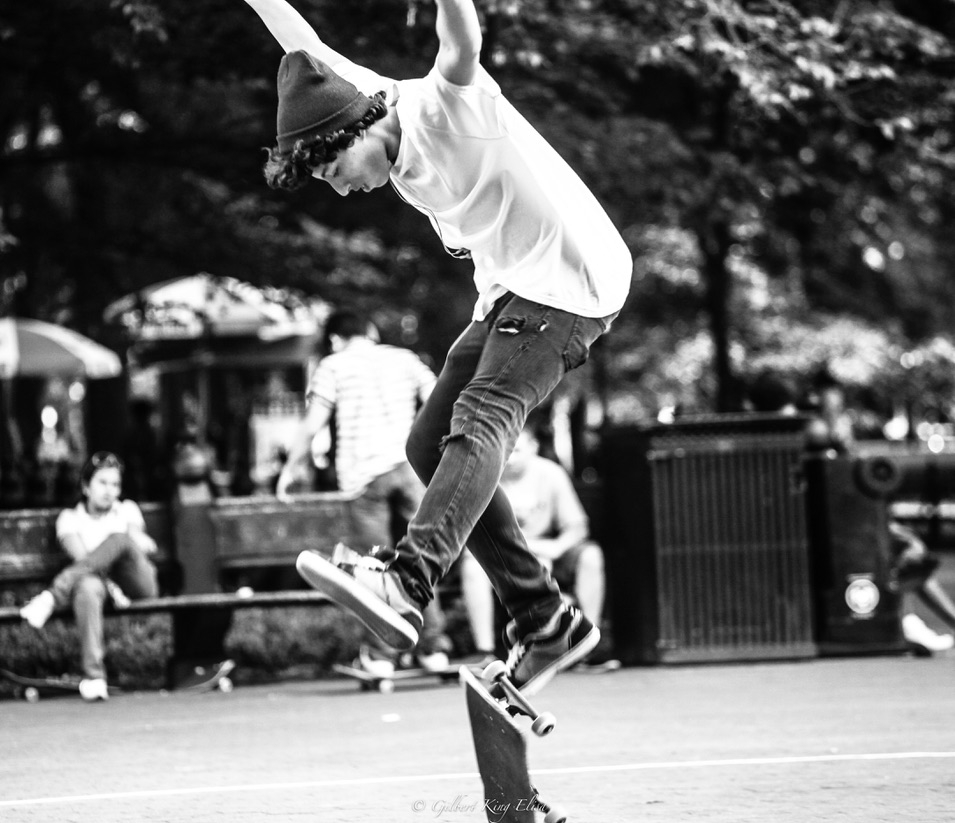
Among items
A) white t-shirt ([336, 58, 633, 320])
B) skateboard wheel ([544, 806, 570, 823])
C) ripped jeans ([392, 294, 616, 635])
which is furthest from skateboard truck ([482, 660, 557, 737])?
white t-shirt ([336, 58, 633, 320])

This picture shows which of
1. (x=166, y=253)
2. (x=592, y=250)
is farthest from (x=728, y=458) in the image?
(x=166, y=253)

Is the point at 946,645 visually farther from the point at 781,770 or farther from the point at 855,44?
the point at 781,770

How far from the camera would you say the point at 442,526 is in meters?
4.23

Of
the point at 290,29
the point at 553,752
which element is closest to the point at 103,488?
the point at 553,752

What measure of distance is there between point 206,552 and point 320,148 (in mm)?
6504

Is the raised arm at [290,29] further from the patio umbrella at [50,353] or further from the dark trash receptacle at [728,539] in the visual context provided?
the patio umbrella at [50,353]

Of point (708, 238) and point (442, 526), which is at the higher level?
point (708, 238)

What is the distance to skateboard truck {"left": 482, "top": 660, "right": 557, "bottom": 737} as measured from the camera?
452 centimetres

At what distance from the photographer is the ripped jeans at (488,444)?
13.9 feet

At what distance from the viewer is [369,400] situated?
927 centimetres

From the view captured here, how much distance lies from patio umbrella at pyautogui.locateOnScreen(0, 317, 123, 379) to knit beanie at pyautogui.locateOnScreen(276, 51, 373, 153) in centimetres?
1236

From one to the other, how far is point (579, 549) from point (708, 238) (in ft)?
16.5

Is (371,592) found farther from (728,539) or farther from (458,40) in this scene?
(728,539)

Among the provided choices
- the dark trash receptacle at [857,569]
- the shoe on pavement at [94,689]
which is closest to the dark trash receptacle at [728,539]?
the dark trash receptacle at [857,569]
